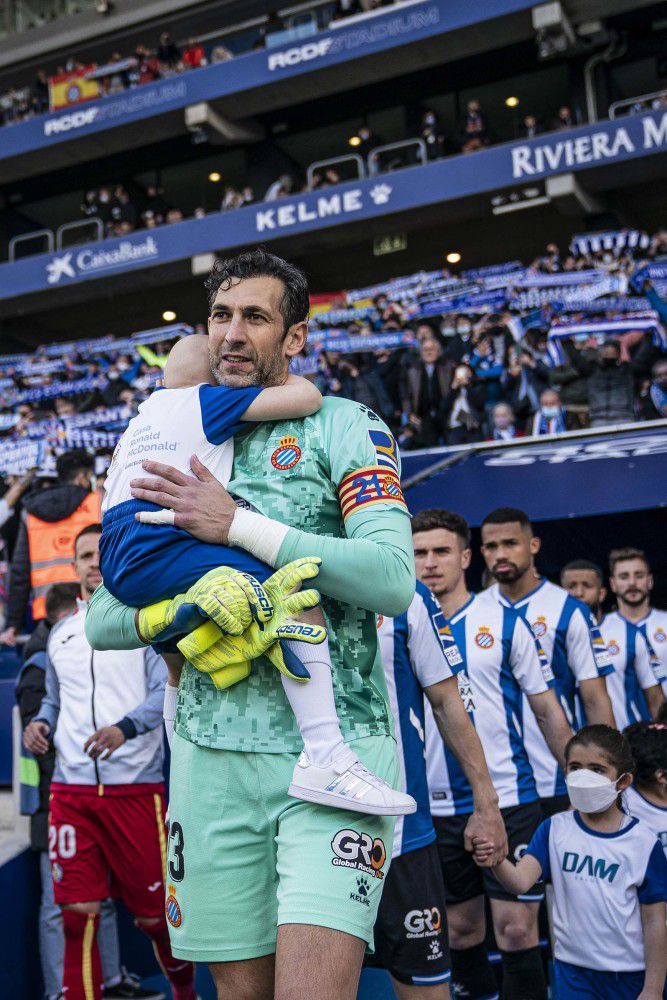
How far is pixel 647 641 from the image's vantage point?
652cm

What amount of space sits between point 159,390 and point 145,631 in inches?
22.2

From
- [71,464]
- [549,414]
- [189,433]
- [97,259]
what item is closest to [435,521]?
[189,433]

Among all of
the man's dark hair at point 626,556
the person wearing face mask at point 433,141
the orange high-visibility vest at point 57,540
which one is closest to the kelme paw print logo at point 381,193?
the person wearing face mask at point 433,141

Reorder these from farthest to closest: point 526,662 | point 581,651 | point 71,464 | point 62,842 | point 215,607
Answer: point 71,464
point 581,651
point 526,662
point 62,842
point 215,607

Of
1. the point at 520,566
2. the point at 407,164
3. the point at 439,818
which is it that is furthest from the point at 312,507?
the point at 407,164

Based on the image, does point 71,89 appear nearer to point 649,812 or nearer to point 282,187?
point 282,187

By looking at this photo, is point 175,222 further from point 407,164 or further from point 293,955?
point 293,955

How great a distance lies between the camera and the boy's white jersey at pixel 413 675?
3625 mm

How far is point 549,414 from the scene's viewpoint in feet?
35.4

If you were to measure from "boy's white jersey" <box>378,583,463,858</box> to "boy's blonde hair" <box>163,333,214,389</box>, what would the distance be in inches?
56.3

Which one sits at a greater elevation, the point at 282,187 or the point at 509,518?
the point at 282,187

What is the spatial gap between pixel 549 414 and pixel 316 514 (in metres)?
8.92

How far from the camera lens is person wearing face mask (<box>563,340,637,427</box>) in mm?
10492

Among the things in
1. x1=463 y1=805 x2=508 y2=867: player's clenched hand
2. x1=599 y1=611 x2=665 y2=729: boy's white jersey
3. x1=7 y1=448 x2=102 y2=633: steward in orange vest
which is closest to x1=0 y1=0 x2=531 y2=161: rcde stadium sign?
x1=7 y1=448 x2=102 y2=633: steward in orange vest
